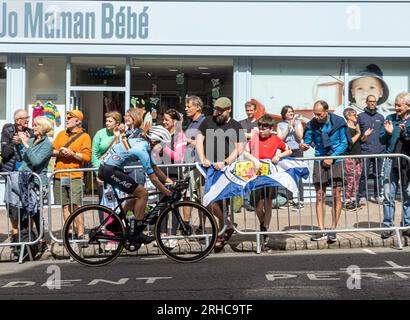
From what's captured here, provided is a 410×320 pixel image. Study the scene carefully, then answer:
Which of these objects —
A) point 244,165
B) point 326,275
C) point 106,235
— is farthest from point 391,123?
point 106,235

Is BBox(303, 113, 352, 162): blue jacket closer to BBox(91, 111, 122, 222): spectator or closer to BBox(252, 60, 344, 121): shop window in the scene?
BBox(91, 111, 122, 222): spectator

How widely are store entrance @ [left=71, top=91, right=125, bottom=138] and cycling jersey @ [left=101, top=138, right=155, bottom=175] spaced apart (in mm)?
6388

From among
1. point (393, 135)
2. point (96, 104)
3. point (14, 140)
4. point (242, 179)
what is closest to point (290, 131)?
point (393, 135)

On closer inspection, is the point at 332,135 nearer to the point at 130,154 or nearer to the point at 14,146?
the point at 130,154

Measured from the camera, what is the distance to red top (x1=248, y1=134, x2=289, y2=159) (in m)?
10.7

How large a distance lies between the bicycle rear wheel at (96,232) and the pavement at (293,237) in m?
0.88

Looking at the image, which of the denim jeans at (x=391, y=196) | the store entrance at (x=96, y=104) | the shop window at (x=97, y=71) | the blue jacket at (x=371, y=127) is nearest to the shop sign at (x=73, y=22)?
the shop window at (x=97, y=71)

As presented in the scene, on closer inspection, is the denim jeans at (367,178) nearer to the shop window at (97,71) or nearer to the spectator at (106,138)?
the spectator at (106,138)

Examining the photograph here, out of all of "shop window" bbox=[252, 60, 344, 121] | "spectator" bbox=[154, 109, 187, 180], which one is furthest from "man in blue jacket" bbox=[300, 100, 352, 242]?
"shop window" bbox=[252, 60, 344, 121]

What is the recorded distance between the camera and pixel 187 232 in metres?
9.73

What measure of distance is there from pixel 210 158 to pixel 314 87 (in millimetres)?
6028

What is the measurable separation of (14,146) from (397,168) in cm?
536

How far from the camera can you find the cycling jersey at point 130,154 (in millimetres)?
9391

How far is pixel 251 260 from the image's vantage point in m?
9.82
